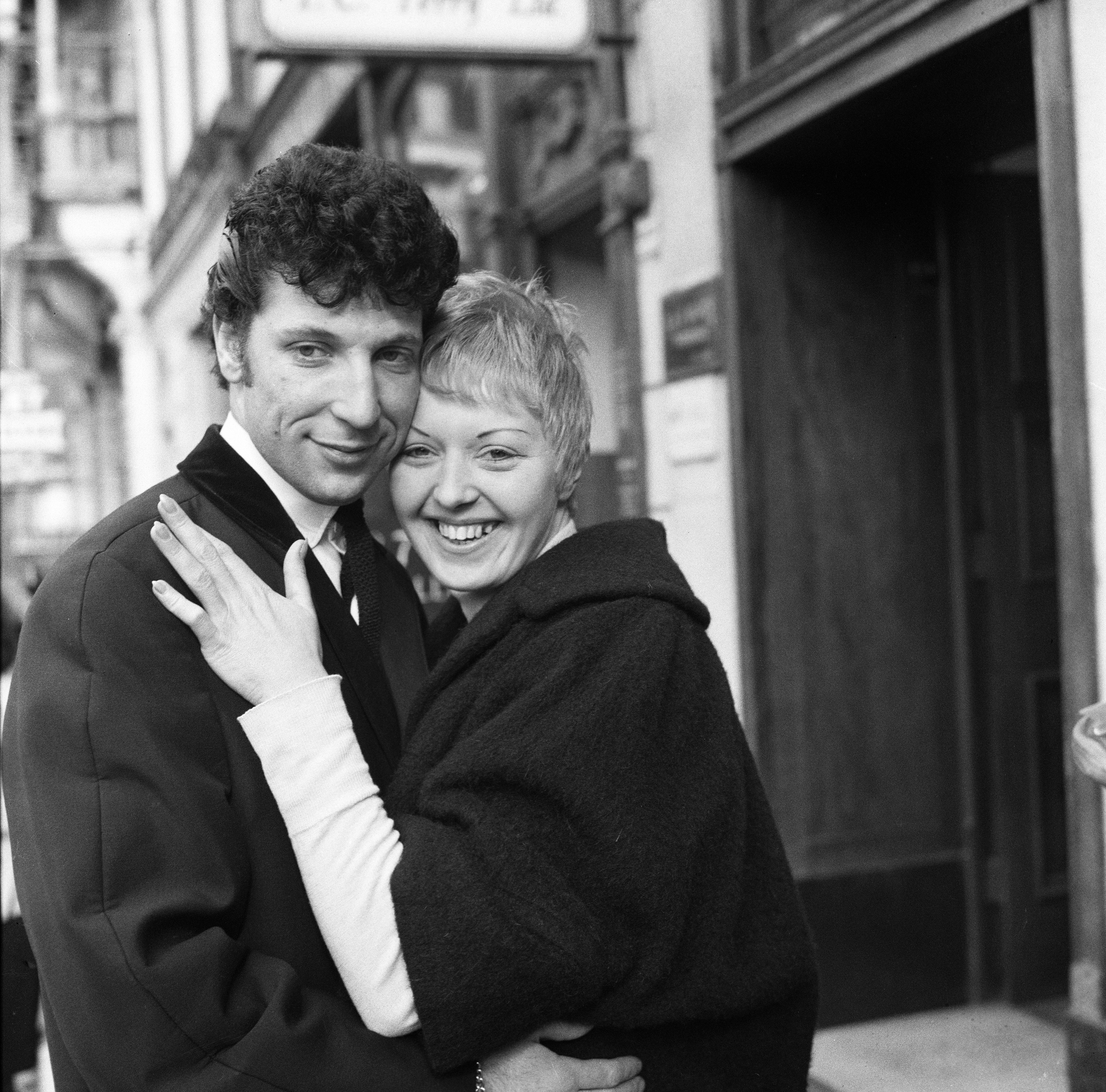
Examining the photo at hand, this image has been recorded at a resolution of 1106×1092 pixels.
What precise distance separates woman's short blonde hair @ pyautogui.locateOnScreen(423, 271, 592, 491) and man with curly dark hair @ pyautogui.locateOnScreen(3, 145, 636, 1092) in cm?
6

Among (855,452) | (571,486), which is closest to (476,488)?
(571,486)

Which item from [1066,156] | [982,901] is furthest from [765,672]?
[1066,156]

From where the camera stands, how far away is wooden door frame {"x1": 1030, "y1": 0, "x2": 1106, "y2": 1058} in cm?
312

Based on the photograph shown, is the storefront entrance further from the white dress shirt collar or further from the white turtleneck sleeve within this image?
the white turtleneck sleeve

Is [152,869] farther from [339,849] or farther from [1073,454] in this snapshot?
[1073,454]

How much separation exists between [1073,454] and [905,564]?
5.27ft

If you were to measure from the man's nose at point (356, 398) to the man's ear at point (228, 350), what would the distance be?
0.45 ft

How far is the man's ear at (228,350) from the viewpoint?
5.91ft

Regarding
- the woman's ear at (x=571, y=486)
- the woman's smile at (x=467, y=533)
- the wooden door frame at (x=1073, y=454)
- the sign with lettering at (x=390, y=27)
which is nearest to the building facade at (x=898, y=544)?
the sign with lettering at (x=390, y=27)

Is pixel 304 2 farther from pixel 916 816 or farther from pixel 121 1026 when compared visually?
pixel 121 1026

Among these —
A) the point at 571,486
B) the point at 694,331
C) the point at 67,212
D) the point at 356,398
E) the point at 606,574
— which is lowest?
the point at 606,574

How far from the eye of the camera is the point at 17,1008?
3.96 meters

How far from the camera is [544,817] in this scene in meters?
1.61

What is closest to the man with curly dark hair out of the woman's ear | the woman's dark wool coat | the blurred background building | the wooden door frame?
the woman's dark wool coat
